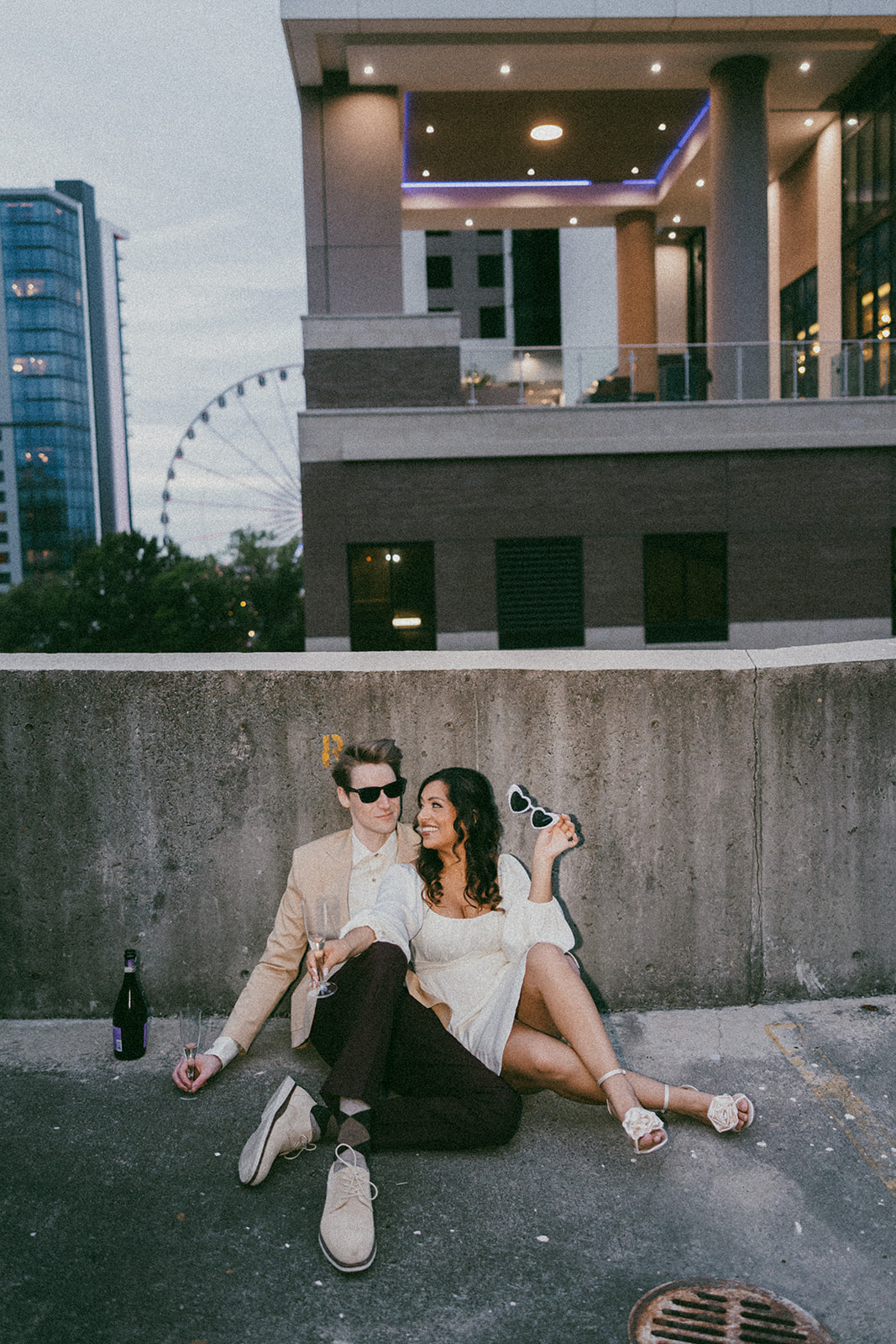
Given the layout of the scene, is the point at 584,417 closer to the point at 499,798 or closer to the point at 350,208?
the point at 350,208

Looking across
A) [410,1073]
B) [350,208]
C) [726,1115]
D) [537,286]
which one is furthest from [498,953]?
[537,286]

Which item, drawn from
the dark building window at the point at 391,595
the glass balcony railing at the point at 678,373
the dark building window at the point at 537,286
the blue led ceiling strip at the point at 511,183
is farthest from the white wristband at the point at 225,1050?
the dark building window at the point at 537,286

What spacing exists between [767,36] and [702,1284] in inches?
928

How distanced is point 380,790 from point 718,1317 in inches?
80.1

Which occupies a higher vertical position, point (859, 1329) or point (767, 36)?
point (767, 36)

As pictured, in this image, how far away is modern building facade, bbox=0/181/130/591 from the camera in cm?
14088

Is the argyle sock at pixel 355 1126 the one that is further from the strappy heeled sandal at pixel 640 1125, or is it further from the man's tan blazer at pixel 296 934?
the strappy heeled sandal at pixel 640 1125

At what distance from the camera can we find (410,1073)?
3.38 m

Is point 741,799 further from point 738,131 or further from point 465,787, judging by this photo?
point 738,131

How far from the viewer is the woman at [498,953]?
3.30 metres

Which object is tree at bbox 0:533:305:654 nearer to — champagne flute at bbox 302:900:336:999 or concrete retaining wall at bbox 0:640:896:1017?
concrete retaining wall at bbox 0:640:896:1017

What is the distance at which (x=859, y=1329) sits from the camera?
2.49 metres

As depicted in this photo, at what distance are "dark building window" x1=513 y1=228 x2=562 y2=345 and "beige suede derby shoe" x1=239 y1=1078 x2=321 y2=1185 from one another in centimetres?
6990

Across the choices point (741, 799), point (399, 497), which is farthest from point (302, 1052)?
point (399, 497)
